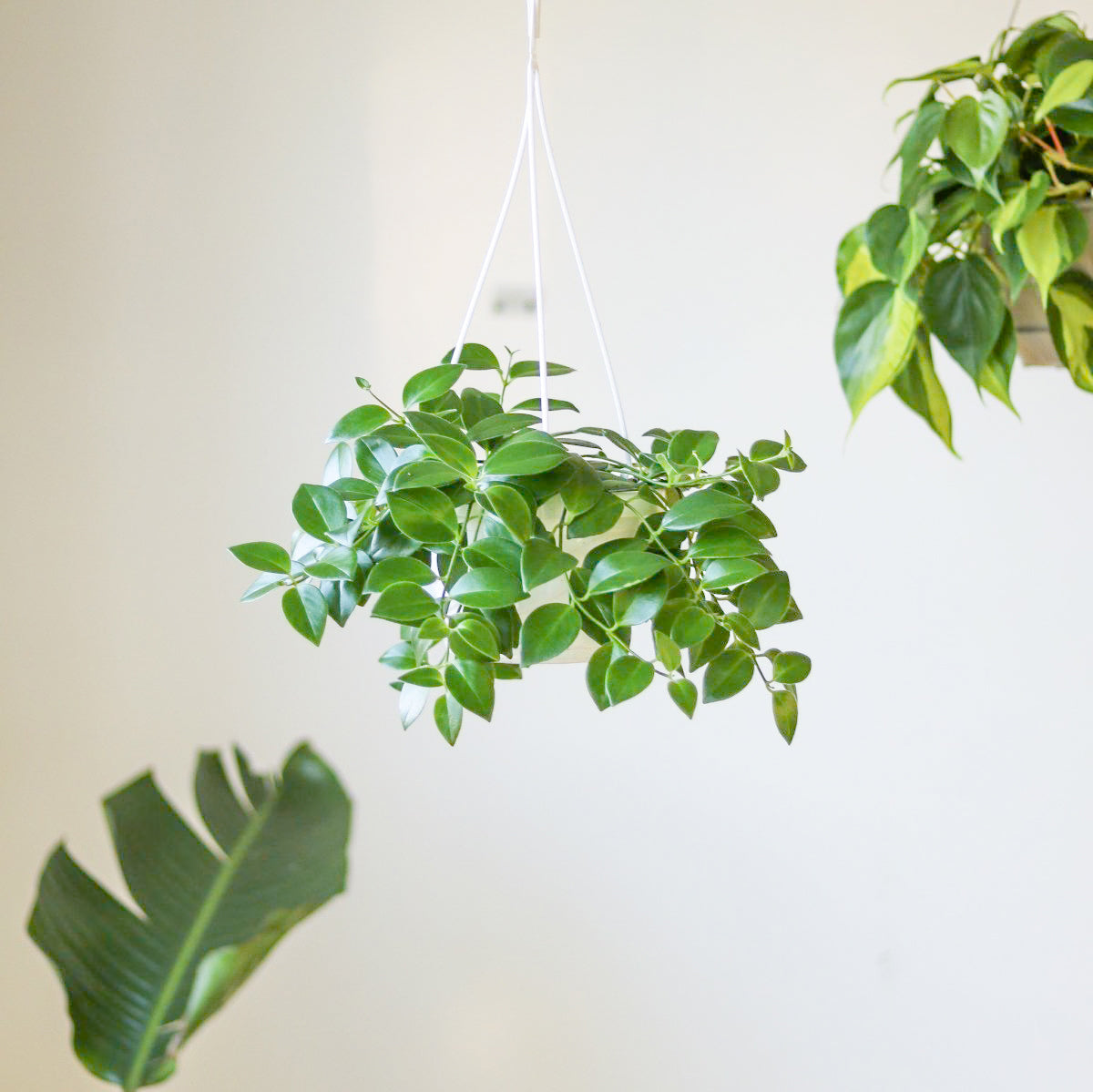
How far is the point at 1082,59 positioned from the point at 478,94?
1.42m

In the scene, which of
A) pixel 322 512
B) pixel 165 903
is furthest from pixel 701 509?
pixel 165 903

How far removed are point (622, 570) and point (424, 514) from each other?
0.42ft

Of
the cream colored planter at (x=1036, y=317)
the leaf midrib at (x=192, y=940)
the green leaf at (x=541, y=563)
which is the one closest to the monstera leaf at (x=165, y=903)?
the leaf midrib at (x=192, y=940)

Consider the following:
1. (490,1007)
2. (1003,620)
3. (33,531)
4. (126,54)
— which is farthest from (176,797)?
(1003,620)

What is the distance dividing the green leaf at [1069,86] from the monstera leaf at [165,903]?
60 cm

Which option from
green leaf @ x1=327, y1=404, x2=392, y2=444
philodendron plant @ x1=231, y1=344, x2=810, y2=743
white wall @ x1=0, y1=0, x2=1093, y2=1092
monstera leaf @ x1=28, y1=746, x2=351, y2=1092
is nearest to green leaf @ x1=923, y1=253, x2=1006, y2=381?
philodendron plant @ x1=231, y1=344, x2=810, y2=743

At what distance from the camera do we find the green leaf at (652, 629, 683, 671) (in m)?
0.75

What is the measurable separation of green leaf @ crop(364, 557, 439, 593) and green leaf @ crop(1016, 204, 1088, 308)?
16.4 inches

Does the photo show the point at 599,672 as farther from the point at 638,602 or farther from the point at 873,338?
the point at 873,338

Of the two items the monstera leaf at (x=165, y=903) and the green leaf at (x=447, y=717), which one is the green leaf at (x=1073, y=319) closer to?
the green leaf at (x=447, y=717)

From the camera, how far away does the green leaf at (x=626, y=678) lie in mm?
742

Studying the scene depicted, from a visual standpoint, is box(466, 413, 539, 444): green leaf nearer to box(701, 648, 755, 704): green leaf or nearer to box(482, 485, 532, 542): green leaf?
box(482, 485, 532, 542): green leaf

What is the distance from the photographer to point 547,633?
0.72 metres

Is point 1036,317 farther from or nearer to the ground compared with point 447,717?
farther from the ground
